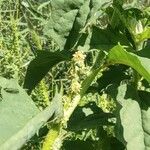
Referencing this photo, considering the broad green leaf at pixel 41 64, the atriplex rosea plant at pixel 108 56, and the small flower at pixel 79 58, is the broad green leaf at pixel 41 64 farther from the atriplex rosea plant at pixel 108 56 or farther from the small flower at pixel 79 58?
the small flower at pixel 79 58

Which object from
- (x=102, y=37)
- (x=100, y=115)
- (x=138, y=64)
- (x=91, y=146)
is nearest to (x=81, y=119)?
(x=100, y=115)

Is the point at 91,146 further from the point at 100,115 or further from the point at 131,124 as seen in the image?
the point at 131,124

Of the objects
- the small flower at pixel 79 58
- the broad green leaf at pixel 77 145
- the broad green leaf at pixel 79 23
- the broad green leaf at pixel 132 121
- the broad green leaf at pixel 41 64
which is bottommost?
the broad green leaf at pixel 77 145

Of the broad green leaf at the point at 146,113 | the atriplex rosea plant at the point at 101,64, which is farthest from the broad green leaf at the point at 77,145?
the broad green leaf at the point at 146,113

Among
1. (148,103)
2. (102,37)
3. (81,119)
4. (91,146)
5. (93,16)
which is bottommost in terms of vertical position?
(91,146)

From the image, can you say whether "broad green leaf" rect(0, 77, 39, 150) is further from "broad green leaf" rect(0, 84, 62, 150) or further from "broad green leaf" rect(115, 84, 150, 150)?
"broad green leaf" rect(115, 84, 150, 150)

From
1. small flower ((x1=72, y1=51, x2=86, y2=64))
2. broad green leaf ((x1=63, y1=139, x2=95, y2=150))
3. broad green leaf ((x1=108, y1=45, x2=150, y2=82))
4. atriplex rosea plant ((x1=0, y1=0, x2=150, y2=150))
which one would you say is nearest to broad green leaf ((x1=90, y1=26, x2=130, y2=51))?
atriplex rosea plant ((x1=0, y1=0, x2=150, y2=150))

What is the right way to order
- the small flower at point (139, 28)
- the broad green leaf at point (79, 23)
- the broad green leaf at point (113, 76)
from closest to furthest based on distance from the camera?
the broad green leaf at point (79, 23) → the small flower at point (139, 28) → the broad green leaf at point (113, 76)

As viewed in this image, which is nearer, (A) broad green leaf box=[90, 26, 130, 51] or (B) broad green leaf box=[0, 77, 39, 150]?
(B) broad green leaf box=[0, 77, 39, 150]
